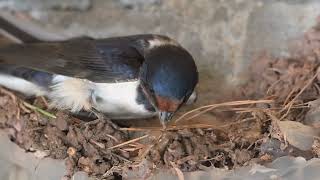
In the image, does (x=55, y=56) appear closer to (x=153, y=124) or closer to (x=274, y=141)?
(x=153, y=124)

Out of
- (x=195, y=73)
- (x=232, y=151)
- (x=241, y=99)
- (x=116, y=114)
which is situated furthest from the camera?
(x=241, y=99)

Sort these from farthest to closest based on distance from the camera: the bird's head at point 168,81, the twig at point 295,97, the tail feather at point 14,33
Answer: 1. the tail feather at point 14,33
2. the twig at point 295,97
3. the bird's head at point 168,81

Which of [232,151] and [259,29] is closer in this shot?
[232,151]

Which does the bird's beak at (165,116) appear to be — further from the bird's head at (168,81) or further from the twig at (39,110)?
the twig at (39,110)

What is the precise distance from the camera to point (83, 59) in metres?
2.32

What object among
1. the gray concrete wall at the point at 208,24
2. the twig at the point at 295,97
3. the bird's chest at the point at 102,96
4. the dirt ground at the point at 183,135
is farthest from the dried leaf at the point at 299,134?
the gray concrete wall at the point at 208,24

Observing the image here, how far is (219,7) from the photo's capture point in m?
2.62

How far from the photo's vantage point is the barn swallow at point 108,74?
2.17m

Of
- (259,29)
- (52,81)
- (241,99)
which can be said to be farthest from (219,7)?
(52,81)

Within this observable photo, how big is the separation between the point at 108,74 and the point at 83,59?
11cm

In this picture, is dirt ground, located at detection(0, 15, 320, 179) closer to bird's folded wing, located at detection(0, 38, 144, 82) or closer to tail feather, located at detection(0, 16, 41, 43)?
bird's folded wing, located at detection(0, 38, 144, 82)

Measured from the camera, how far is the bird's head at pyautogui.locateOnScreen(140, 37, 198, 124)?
214cm

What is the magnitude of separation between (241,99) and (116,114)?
1.51 ft

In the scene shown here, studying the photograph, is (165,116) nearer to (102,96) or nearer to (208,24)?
(102,96)
